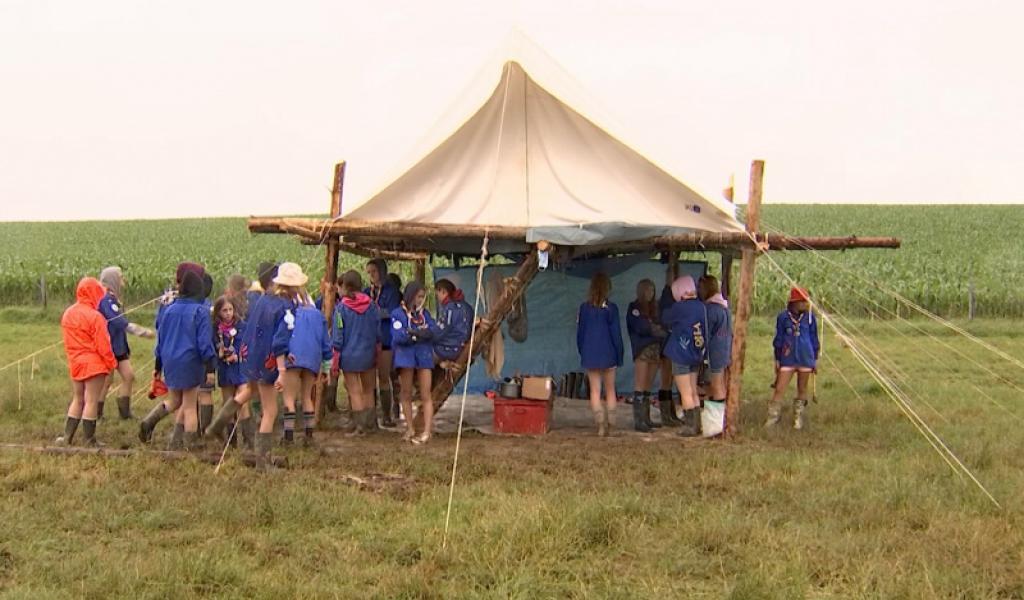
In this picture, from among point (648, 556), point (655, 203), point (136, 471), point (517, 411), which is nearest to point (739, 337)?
point (655, 203)

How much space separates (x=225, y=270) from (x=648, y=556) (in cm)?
2158

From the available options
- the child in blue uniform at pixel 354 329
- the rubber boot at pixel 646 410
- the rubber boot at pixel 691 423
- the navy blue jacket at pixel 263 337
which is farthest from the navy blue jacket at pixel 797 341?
the navy blue jacket at pixel 263 337

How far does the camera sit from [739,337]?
9.86 metres

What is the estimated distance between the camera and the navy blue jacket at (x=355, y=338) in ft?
31.5

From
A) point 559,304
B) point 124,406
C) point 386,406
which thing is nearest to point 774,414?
point 559,304

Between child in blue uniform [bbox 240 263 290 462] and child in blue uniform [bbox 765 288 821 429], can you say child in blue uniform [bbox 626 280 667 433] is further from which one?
child in blue uniform [bbox 240 263 290 462]

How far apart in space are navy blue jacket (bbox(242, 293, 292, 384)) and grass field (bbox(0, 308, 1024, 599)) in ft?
2.45

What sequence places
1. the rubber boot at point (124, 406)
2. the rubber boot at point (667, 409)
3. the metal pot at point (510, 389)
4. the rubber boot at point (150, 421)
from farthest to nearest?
the rubber boot at point (667, 409), the rubber boot at point (124, 406), the metal pot at point (510, 389), the rubber boot at point (150, 421)

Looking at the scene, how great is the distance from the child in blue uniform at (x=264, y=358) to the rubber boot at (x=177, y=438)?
1107 millimetres

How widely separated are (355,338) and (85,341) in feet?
7.66

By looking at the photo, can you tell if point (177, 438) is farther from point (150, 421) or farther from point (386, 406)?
point (386, 406)

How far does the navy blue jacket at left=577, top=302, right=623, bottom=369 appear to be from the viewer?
10.1 metres

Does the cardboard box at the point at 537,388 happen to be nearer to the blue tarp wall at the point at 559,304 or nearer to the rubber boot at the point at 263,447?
the blue tarp wall at the point at 559,304

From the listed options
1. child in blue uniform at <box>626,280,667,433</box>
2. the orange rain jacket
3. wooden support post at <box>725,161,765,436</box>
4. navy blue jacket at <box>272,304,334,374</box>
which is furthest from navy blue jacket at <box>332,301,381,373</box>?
wooden support post at <box>725,161,765,436</box>
